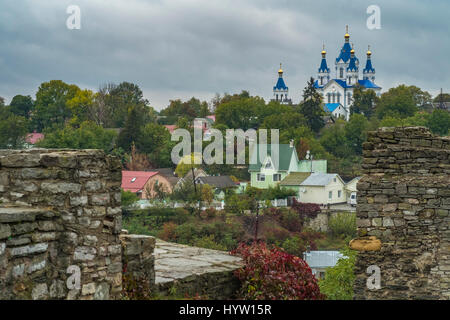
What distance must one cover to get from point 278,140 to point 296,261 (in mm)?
57975

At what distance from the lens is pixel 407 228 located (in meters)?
6.75

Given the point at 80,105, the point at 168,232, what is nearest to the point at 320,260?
the point at 168,232

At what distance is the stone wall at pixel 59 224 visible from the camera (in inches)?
161

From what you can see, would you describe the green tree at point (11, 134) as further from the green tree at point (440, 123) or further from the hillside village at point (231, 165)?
the green tree at point (440, 123)

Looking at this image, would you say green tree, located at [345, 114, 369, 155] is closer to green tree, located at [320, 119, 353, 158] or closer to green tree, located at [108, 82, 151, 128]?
green tree, located at [320, 119, 353, 158]

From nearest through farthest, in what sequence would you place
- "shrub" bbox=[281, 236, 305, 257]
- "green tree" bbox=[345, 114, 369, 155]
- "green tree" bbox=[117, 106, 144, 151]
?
"shrub" bbox=[281, 236, 305, 257] < "green tree" bbox=[117, 106, 144, 151] < "green tree" bbox=[345, 114, 369, 155]

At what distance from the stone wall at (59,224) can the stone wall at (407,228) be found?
3.20 m

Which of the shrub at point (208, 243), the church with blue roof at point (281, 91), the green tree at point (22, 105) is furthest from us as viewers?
the church with blue roof at point (281, 91)

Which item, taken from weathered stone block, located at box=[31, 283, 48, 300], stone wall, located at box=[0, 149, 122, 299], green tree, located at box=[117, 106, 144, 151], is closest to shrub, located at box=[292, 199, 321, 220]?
green tree, located at box=[117, 106, 144, 151]

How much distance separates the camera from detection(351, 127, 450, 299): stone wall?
6.69 m

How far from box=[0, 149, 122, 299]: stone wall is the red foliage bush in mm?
2022

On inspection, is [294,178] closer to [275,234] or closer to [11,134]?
[275,234]

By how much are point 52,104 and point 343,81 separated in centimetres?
5635

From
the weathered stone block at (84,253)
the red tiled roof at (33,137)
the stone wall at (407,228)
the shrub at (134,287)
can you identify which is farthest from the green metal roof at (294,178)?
the weathered stone block at (84,253)
